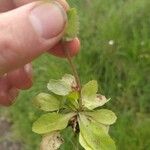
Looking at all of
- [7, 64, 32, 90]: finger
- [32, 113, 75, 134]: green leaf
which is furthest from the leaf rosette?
[7, 64, 32, 90]: finger

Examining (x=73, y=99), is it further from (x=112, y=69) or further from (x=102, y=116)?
(x=112, y=69)

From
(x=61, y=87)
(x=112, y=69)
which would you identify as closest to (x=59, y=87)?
(x=61, y=87)

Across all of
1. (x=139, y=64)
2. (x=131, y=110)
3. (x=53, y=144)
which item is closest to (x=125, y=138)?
(x=131, y=110)

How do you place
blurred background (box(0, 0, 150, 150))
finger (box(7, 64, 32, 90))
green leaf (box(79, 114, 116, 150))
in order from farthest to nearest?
blurred background (box(0, 0, 150, 150)) < finger (box(7, 64, 32, 90)) < green leaf (box(79, 114, 116, 150))

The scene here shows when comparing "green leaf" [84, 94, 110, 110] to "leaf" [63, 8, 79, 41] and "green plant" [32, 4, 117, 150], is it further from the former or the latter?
"leaf" [63, 8, 79, 41]

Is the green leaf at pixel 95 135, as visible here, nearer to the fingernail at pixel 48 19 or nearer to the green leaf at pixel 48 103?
the green leaf at pixel 48 103

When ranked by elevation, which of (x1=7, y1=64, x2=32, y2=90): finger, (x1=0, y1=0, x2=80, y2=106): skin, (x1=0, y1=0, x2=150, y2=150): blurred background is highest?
(x1=0, y1=0, x2=80, y2=106): skin

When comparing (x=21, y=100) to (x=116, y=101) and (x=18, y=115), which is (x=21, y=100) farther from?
(x=116, y=101)
